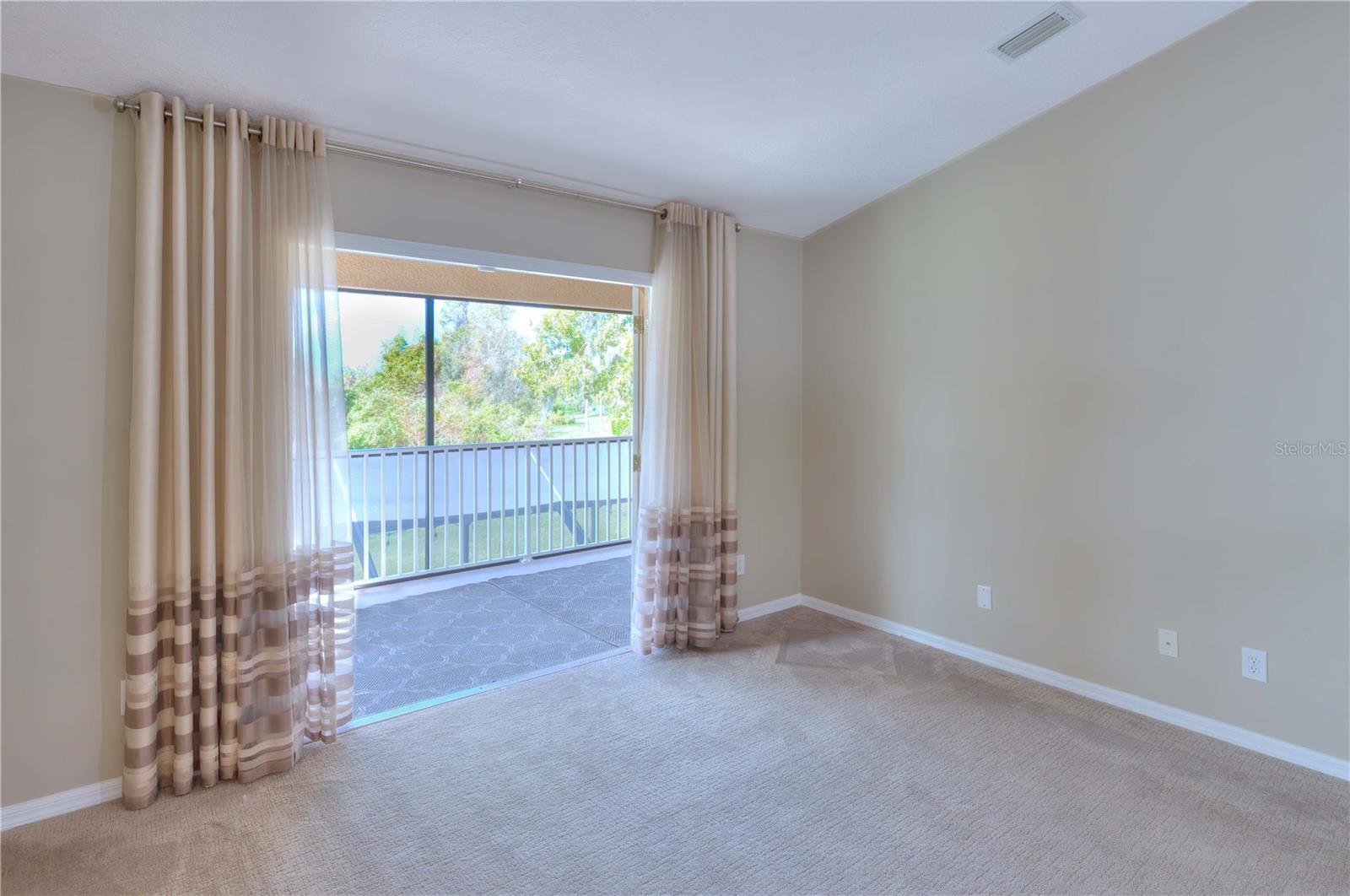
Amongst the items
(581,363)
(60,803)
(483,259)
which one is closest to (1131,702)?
(483,259)

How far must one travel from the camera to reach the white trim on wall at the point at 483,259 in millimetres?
2738

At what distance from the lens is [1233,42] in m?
2.55

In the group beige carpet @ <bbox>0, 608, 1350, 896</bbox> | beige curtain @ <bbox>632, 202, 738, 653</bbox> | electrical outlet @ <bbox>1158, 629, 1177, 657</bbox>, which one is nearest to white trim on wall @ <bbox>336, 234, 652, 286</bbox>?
beige curtain @ <bbox>632, 202, 738, 653</bbox>

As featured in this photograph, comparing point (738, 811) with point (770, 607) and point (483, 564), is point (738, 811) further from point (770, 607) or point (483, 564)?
point (483, 564)

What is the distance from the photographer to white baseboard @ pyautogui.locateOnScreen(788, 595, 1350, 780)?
2.44m

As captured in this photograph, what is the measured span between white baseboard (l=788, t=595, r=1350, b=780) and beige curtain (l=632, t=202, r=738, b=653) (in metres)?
1.11

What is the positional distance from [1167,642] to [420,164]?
12.3 feet

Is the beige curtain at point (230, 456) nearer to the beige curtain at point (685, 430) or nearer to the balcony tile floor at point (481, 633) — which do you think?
the balcony tile floor at point (481, 633)

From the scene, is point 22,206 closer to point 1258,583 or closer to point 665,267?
point 665,267

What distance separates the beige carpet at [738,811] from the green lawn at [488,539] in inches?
91.9

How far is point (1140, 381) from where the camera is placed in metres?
2.84

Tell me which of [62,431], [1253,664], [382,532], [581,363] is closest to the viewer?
[62,431]

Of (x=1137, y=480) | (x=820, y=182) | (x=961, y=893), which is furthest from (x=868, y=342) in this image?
(x=961, y=893)

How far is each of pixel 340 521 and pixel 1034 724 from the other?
2949 millimetres
